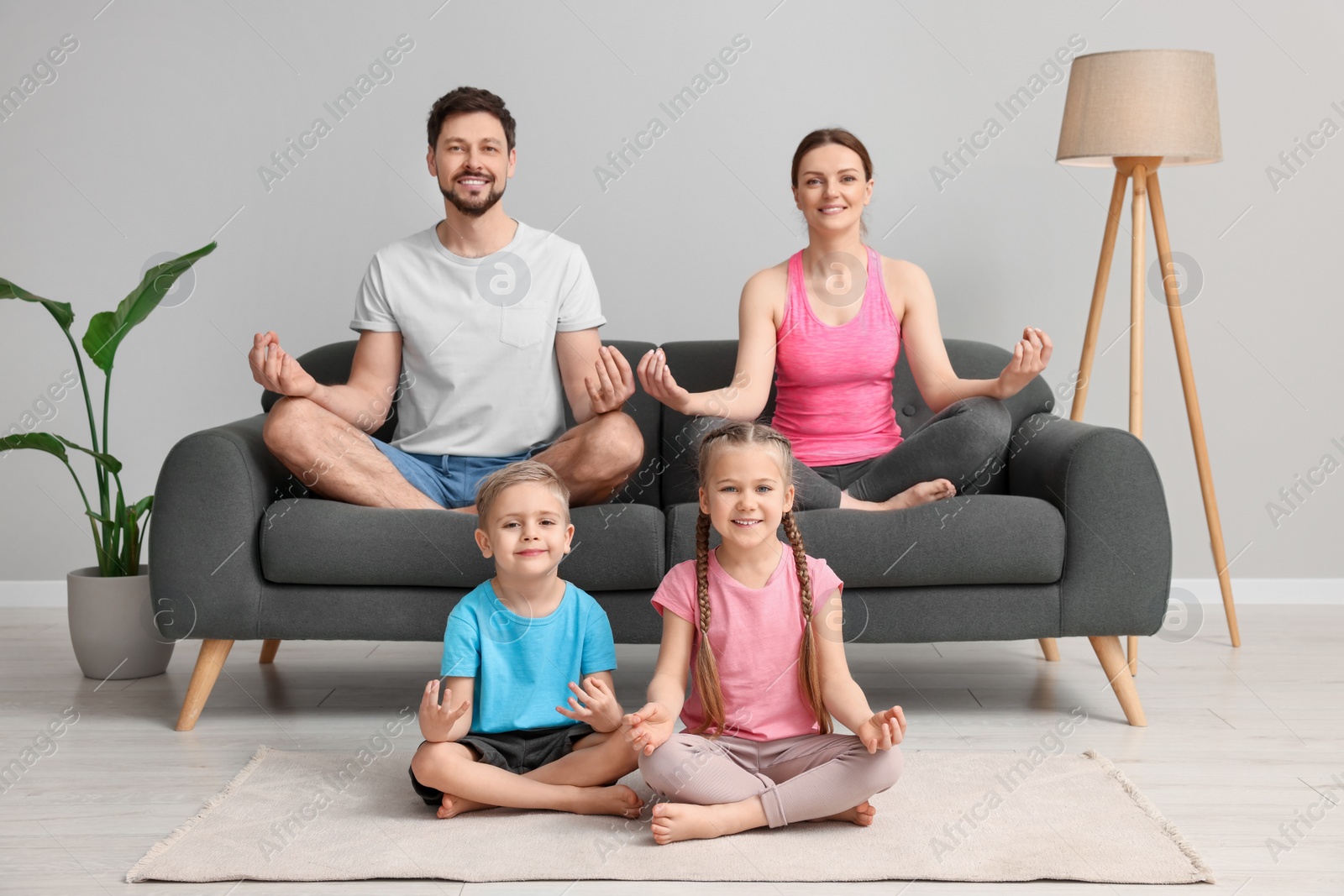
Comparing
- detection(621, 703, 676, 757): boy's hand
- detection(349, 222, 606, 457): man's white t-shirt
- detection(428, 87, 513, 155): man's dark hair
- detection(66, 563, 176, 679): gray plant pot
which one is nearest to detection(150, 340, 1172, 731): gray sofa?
detection(349, 222, 606, 457): man's white t-shirt

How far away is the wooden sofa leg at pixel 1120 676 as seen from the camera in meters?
2.26

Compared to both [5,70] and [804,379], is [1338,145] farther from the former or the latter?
[5,70]

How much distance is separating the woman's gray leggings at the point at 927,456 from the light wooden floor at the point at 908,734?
452 mm

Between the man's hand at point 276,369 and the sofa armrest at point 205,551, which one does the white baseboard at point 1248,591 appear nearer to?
the sofa armrest at point 205,551

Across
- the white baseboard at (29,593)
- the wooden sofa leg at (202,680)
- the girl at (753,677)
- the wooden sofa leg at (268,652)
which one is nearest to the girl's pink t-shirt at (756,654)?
the girl at (753,677)

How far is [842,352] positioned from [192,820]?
5.06 ft

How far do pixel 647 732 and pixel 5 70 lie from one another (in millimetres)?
2941

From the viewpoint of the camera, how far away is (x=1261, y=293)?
3.39m

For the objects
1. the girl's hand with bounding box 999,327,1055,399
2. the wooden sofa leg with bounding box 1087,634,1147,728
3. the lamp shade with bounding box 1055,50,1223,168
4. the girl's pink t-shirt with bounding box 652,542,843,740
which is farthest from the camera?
the lamp shade with bounding box 1055,50,1223,168

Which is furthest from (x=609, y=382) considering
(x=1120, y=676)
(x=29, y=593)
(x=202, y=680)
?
(x=29, y=593)

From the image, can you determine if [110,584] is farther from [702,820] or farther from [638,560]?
[702,820]

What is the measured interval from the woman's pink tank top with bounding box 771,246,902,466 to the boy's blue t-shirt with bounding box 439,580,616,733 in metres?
0.86

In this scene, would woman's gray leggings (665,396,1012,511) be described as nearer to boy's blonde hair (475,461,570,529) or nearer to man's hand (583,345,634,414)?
man's hand (583,345,634,414)

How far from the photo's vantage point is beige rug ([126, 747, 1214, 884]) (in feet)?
5.14
